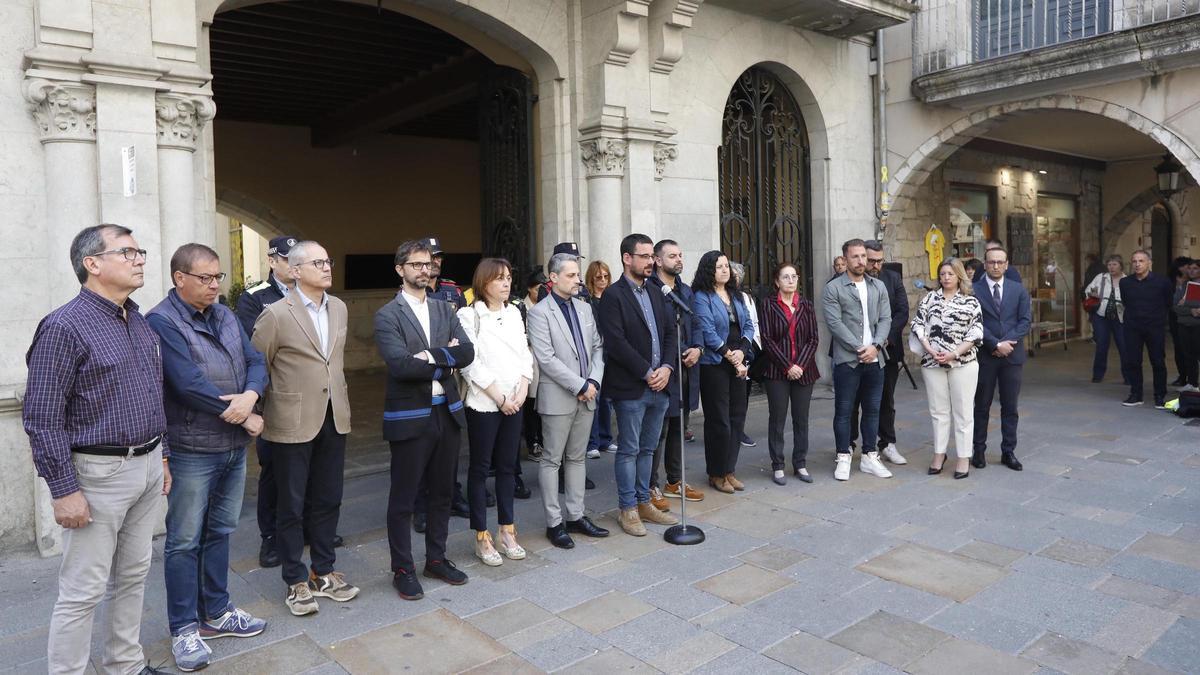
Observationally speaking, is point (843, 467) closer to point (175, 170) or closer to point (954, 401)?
point (954, 401)

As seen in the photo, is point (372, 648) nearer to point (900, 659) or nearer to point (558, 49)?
point (900, 659)

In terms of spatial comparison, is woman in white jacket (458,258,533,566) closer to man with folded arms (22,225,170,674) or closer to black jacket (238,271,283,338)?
black jacket (238,271,283,338)

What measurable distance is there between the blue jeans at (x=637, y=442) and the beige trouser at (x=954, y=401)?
2443 mm

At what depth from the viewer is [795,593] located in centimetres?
430

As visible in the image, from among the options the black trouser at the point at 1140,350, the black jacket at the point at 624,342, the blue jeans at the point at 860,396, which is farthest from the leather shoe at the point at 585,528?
the black trouser at the point at 1140,350

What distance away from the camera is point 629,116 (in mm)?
8242

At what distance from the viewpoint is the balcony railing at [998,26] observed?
9.67m

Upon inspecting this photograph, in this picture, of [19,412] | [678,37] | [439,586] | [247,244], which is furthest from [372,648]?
[247,244]

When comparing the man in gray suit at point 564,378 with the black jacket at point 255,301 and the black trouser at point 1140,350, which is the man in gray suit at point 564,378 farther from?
the black trouser at point 1140,350

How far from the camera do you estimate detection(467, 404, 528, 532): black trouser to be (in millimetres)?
4688

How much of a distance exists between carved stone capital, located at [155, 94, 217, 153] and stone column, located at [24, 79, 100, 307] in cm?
41

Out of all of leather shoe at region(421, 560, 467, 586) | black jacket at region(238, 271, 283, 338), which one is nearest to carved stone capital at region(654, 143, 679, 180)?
black jacket at region(238, 271, 283, 338)

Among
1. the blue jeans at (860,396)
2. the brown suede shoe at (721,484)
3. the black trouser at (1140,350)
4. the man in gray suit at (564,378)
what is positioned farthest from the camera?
the black trouser at (1140,350)

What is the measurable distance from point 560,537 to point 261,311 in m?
2.13
